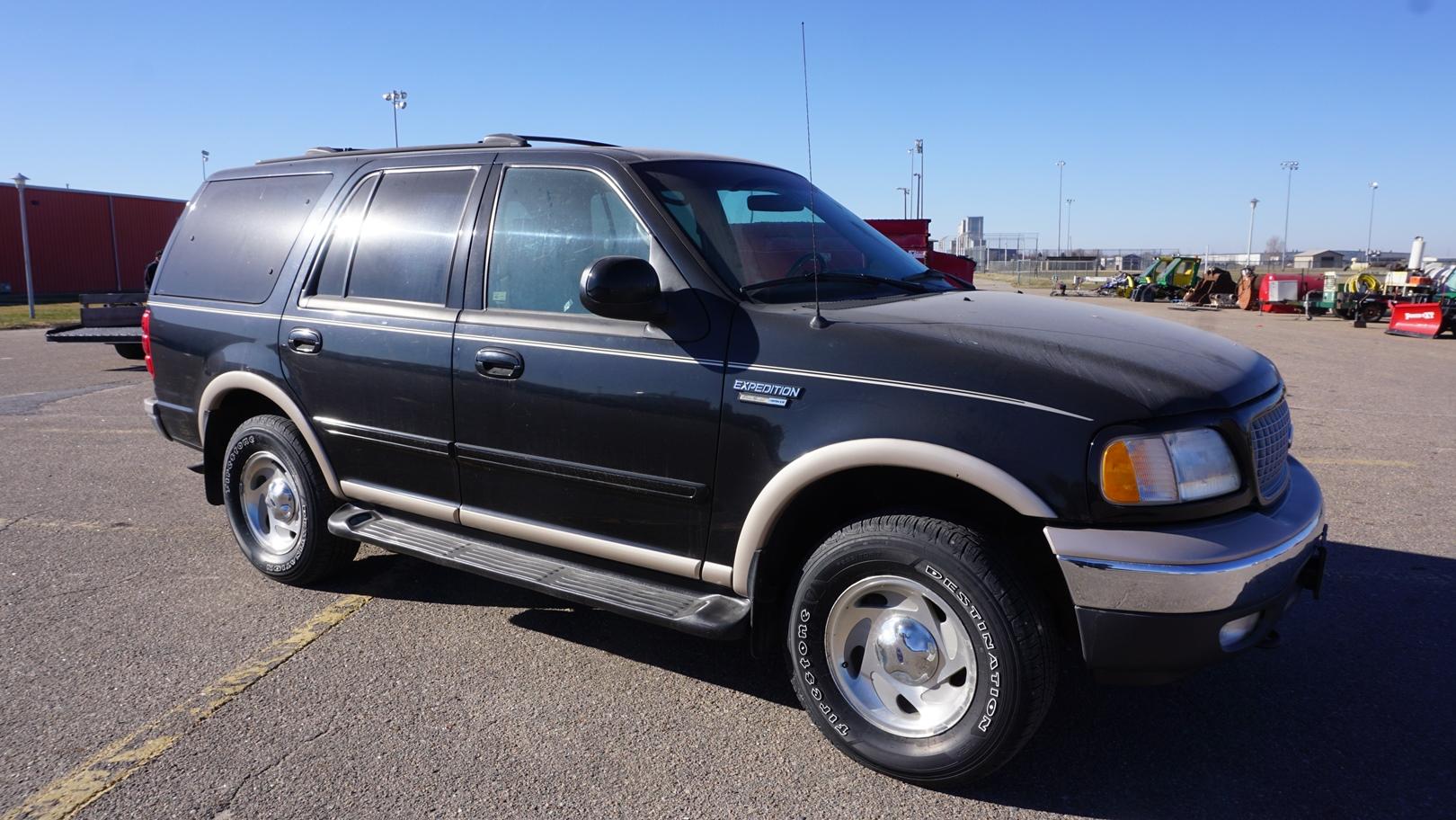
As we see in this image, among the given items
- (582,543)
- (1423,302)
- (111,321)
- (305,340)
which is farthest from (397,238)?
(1423,302)

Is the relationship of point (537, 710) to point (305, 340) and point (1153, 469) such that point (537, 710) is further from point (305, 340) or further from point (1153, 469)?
point (1153, 469)

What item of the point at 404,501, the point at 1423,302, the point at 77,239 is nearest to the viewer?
the point at 404,501

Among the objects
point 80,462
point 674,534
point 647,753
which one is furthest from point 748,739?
point 80,462

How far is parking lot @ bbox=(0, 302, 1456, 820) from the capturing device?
9.48ft

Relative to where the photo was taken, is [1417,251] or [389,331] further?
[1417,251]

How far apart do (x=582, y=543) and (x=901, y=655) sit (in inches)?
49.3

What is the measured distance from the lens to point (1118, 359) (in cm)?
291

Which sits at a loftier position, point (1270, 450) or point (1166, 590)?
point (1270, 450)

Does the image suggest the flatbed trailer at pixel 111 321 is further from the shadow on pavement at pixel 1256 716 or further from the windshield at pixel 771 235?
the windshield at pixel 771 235

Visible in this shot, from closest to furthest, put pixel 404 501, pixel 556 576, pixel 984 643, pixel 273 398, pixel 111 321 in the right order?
pixel 984 643 < pixel 556 576 < pixel 404 501 < pixel 273 398 < pixel 111 321

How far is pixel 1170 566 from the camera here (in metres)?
2.59

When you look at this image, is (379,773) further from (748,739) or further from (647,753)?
(748,739)

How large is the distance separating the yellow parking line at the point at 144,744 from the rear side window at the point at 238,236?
1.70 meters

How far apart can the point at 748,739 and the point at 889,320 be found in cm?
145
